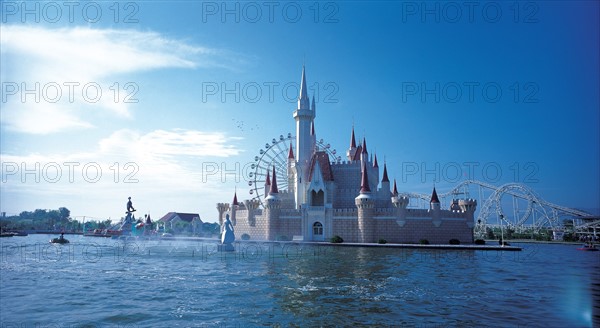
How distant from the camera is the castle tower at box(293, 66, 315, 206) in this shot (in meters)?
58.5

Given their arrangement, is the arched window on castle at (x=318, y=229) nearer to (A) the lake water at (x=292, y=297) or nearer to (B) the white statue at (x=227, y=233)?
(B) the white statue at (x=227, y=233)

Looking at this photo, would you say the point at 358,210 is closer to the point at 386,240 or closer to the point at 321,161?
the point at 386,240

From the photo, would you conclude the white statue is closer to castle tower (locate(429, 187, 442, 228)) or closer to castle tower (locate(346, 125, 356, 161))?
castle tower (locate(429, 187, 442, 228))

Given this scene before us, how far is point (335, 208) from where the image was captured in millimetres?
56375

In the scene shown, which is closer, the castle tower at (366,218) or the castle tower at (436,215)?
the castle tower at (436,215)

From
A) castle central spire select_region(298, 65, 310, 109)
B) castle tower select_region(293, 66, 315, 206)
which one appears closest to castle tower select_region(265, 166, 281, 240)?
castle tower select_region(293, 66, 315, 206)

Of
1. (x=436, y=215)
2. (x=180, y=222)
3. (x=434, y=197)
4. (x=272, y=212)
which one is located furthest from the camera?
(x=180, y=222)

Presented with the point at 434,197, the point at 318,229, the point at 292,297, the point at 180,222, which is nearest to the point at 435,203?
the point at 434,197

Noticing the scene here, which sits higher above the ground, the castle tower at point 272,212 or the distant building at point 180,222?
the castle tower at point 272,212

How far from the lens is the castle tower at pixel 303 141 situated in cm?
5853

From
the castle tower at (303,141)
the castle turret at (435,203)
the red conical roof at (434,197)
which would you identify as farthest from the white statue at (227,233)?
the red conical roof at (434,197)

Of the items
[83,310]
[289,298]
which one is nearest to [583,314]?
[289,298]

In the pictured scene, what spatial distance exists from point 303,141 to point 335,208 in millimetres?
11936

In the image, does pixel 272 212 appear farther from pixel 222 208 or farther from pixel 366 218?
pixel 222 208
